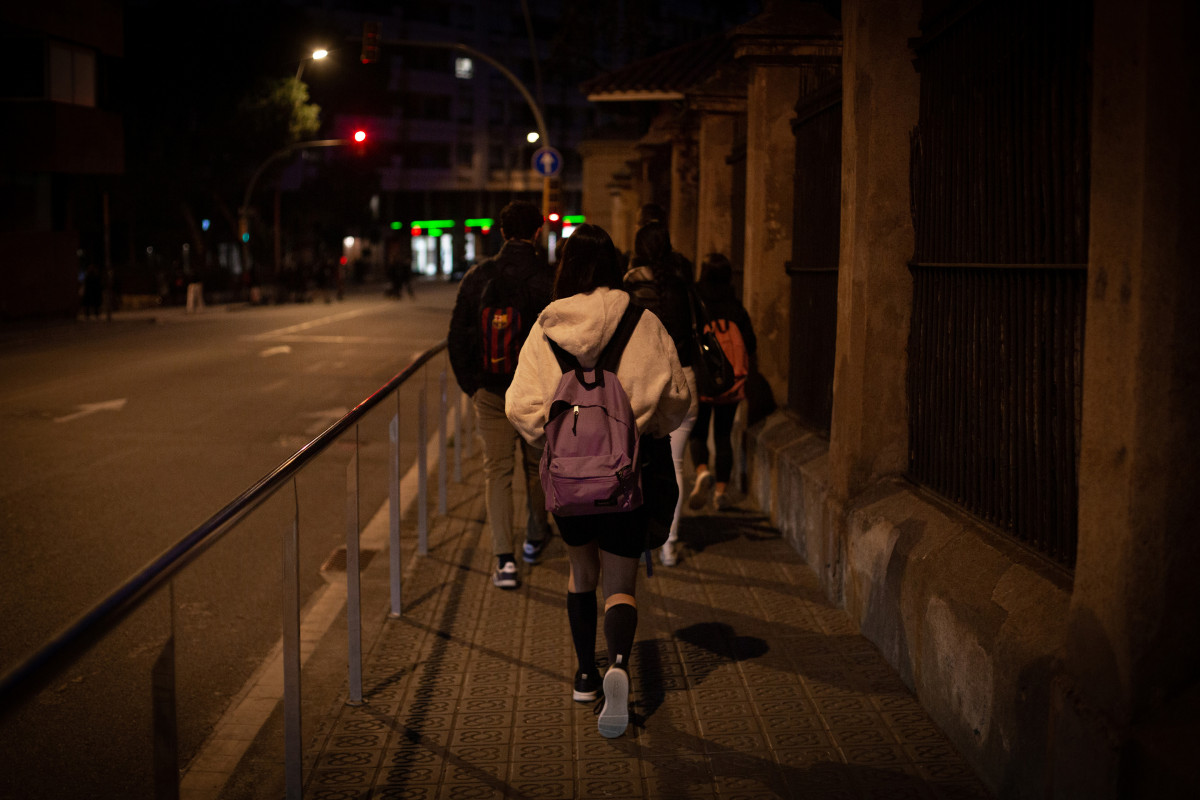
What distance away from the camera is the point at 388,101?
88500 mm

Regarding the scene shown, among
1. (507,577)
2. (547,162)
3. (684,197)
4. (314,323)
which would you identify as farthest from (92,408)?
(314,323)

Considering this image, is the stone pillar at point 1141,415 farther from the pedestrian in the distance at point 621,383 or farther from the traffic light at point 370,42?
the traffic light at point 370,42

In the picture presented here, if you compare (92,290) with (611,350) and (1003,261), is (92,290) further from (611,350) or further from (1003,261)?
(1003,261)

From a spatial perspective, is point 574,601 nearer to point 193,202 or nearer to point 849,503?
point 849,503

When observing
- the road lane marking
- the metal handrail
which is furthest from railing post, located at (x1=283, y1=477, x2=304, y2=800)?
the road lane marking

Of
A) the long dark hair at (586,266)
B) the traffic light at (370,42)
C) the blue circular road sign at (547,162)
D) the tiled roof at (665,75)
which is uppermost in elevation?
the traffic light at (370,42)

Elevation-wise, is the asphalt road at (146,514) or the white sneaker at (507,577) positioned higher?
the white sneaker at (507,577)

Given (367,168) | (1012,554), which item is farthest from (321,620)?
(367,168)

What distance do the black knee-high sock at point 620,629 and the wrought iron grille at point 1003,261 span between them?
1.39 metres

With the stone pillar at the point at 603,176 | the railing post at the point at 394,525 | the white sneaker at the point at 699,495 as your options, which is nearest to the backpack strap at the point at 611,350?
the railing post at the point at 394,525

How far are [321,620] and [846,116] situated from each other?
357cm

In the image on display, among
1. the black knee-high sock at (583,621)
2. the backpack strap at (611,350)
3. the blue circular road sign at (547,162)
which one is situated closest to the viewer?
the backpack strap at (611,350)

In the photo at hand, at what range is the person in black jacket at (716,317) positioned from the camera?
324 inches

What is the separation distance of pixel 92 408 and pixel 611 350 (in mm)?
12150
